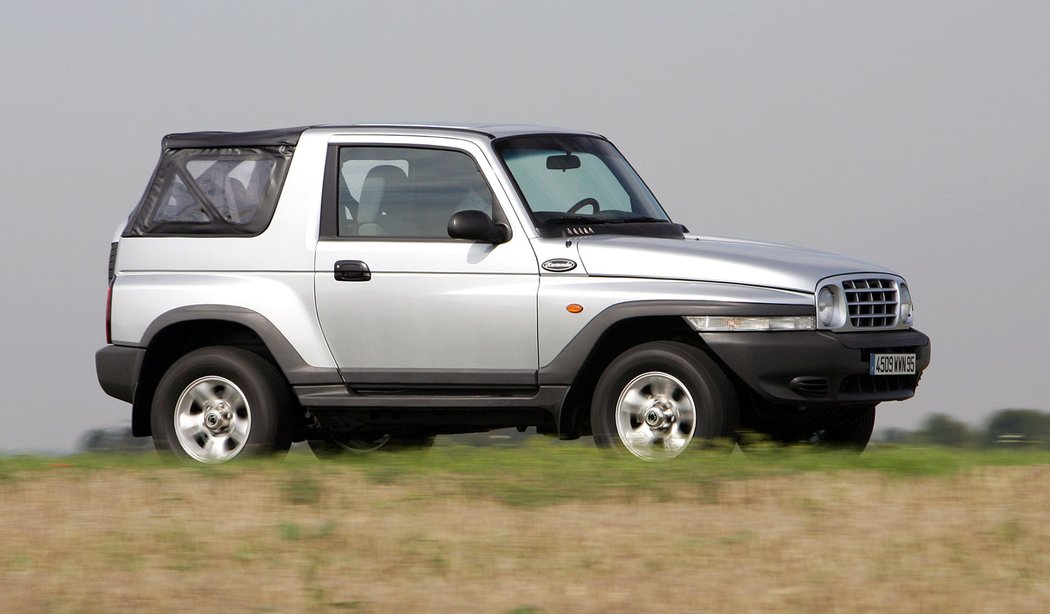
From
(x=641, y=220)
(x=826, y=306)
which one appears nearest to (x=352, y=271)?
(x=641, y=220)

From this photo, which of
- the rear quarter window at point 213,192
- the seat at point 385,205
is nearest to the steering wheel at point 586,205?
the seat at point 385,205

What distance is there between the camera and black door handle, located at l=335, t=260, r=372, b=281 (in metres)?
9.09

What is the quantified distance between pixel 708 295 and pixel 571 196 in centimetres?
126

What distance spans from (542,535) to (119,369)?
3.98m

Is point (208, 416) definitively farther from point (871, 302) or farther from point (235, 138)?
point (871, 302)

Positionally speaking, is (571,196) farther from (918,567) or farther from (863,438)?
(918,567)

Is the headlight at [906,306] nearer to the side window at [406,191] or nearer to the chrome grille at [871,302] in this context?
the chrome grille at [871,302]

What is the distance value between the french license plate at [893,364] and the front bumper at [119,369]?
4208mm

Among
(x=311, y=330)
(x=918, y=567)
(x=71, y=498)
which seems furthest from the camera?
(x=311, y=330)

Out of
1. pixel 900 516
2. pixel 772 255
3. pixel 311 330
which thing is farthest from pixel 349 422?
pixel 900 516

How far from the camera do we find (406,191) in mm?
9219

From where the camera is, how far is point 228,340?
A: 965cm

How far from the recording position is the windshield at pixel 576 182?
9.20 meters

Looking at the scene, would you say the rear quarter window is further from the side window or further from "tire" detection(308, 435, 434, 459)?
"tire" detection(308, 435, 434, 459)
